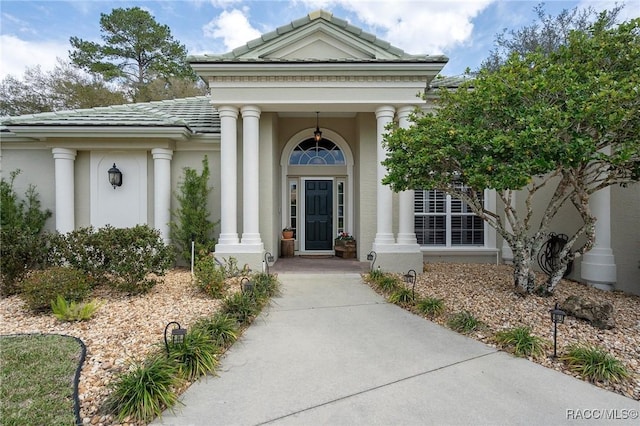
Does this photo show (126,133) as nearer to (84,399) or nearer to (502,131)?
(84,399)

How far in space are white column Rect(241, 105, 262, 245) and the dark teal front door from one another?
2.56 meters

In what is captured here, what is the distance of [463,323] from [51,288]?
20.0 ft

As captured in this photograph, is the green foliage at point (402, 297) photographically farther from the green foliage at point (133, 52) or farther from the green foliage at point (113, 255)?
the green foliage at point (133, 52)

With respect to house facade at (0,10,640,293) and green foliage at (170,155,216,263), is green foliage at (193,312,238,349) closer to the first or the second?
house facade at (0,10,640,293)

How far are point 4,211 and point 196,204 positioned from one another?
4436mm

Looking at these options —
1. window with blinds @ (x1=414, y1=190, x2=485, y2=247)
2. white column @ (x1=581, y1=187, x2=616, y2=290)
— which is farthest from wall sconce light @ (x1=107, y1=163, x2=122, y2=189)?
white column @ (x1=581, y1=187, x2=616, y2=290)

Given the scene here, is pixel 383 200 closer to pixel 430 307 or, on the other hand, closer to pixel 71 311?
pixel 430 307

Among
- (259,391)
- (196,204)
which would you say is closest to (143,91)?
(196,204)

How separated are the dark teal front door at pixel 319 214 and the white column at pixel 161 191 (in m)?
3.87

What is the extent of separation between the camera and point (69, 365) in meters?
3.17

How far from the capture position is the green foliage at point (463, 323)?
421 centimetres

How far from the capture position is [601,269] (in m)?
6.40

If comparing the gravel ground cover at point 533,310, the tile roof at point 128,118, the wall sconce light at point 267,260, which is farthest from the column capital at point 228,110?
the gravel ground cover at point 533,310

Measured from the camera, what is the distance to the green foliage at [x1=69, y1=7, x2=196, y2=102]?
750 inches
